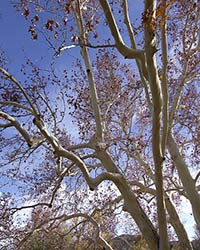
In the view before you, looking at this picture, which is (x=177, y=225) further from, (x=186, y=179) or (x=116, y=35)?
(x=116, y=35)

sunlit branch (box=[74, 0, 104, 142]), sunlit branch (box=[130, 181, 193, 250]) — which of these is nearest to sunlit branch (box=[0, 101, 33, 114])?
sunlit branch (box=[74, 0, 104, 142])

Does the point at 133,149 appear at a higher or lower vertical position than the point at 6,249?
higher

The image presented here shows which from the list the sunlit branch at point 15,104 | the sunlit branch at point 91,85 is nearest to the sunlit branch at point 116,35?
the sunlit branch at point 15,104

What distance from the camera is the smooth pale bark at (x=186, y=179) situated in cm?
603

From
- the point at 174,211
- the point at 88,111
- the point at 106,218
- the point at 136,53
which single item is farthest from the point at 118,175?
the point at 106,218

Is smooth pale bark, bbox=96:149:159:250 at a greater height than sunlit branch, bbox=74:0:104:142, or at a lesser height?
lesser

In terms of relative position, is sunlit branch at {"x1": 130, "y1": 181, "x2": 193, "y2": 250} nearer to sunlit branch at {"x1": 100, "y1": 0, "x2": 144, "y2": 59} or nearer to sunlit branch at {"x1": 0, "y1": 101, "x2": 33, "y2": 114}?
sunlit branch at {"x1": 0, "y1": 101, "x2": 33, "y2": 114}

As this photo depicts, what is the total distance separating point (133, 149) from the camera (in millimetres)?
7527

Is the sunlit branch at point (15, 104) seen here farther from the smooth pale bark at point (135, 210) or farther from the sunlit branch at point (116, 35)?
the sunlit branch at point (116, 35)

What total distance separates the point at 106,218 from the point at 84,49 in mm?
4267

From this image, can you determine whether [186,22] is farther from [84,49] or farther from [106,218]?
[106,218]

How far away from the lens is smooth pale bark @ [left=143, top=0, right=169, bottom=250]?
10.2 feet

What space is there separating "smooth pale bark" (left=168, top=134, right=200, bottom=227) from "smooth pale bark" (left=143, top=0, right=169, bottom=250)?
179 cm

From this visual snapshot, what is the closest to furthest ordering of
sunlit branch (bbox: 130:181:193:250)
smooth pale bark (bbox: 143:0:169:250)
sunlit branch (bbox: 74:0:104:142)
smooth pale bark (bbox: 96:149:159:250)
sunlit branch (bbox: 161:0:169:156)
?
smooth pale bark (bbox: 143:0:169:250) < sunlit branch (bbox: 161:0:169:156) < smooth pale bark (bbox: 96:149:159:250) < sunlit branch (bbox: 74:0:104:142) < sunlit branch (bbox: 130:181:193:250)
